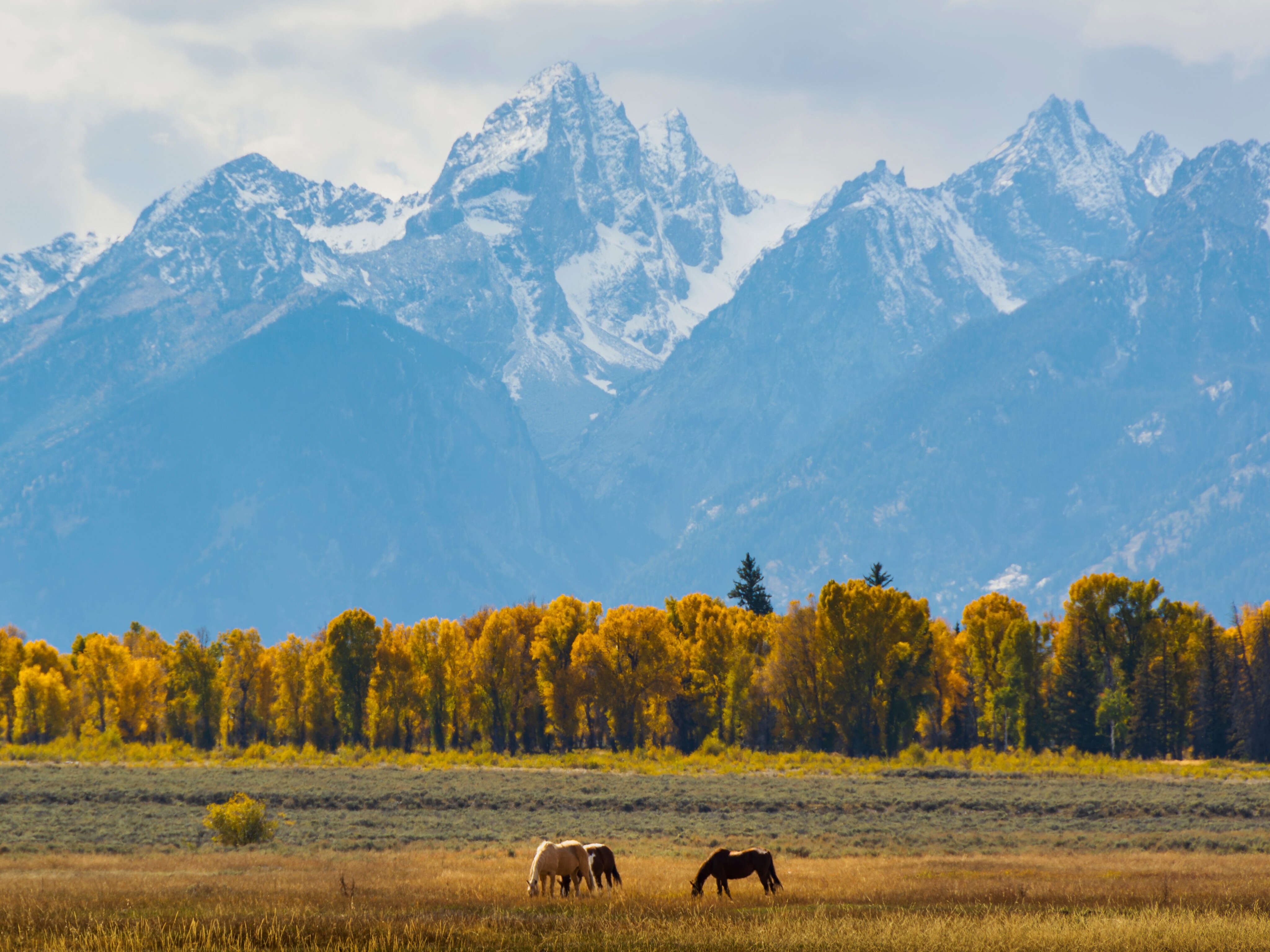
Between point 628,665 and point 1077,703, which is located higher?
point 628,665

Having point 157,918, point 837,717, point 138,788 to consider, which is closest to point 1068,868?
point 157,918

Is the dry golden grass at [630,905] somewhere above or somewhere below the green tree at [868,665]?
below

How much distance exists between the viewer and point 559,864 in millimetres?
39250

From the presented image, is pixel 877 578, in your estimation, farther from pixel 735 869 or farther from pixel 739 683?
pixel 735 869

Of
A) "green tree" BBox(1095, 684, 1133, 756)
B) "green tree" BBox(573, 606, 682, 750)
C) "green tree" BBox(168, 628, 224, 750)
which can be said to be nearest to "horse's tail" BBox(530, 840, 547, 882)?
"green tree" BBox(573, 606, 682, 750)

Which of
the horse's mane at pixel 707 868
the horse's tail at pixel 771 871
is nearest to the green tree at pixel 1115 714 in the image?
the horse's tail at pixel 771 871

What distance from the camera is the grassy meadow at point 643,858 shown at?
30.3m

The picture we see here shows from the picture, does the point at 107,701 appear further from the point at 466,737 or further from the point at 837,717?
the point at 837,717

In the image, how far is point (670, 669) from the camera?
390 ft

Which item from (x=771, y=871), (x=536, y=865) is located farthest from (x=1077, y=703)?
(x=536, y=865)

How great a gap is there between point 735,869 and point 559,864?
497cm

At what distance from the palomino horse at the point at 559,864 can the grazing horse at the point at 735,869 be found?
10.4 feet

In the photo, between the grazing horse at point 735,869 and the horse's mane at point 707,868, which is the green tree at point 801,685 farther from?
the horse's mane at point 707,868

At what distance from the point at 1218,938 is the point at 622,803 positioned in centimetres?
4917
